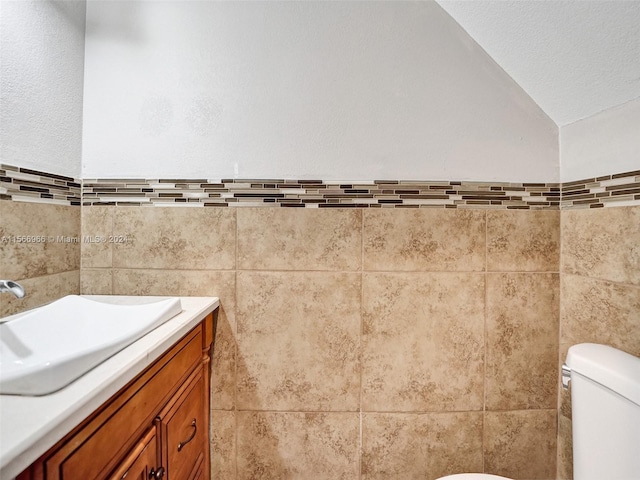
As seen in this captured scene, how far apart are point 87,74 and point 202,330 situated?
1060 mm

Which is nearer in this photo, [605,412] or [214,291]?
[605,412]

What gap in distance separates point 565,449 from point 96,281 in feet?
6.23

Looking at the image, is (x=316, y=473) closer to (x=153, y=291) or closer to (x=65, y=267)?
(x=153, y=291)

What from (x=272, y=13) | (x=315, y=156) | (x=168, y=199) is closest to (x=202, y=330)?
(x=168, y=199)

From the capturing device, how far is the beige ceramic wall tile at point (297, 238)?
→ 1171mm

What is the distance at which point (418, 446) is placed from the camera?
117cm

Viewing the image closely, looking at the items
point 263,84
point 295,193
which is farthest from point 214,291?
point 263,84

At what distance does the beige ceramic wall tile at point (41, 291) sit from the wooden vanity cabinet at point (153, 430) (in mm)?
495

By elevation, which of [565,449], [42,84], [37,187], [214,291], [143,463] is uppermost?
[42,84]

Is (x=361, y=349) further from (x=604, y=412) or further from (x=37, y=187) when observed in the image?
(x=37, y=187)

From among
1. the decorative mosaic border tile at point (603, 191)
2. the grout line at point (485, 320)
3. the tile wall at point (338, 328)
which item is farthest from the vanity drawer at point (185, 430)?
the decorative mosaic border tile at point (603, 191)

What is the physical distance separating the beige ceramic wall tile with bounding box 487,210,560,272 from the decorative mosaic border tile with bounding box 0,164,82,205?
1564mm

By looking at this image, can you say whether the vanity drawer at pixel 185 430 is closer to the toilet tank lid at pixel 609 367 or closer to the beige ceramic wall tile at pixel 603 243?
the toilet tank lid at pixel 609 367

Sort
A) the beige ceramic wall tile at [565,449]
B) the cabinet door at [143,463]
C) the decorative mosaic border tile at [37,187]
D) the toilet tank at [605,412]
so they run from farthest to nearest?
the beige ceramic wall tile at [565,449]
the decorative mosaic border tile at [37,187]
the toilet tank at [605,412]
the cabinet door at [143,463]
